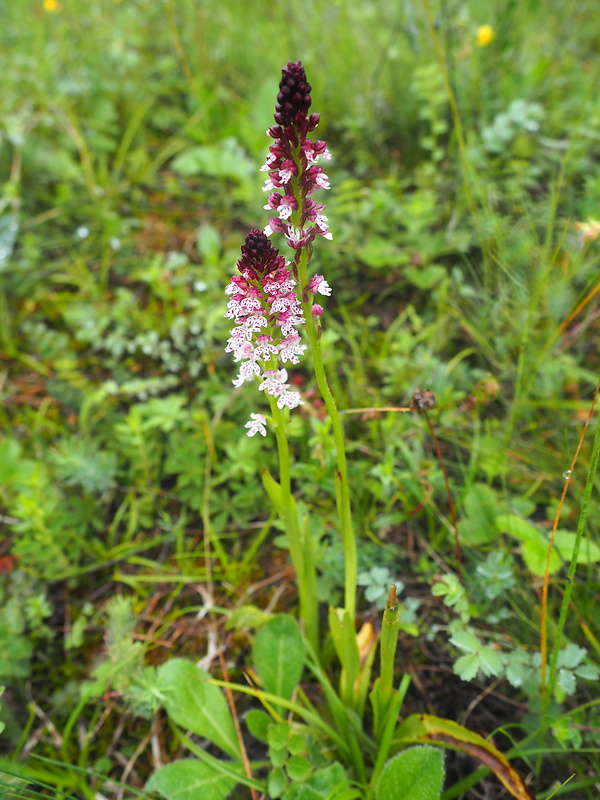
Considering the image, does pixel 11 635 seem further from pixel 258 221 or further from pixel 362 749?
pixel 258 221

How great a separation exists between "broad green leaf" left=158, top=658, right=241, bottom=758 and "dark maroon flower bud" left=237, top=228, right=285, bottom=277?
54.4 inches

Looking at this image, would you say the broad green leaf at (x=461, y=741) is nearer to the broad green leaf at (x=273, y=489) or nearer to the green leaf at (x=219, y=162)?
the broad green leaf at (x=273, y=489)

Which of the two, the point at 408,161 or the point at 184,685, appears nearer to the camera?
the point at 184,685

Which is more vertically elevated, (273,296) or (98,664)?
(273,296)

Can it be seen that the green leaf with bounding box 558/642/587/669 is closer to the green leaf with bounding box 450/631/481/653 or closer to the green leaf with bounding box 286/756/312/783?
the green leaf with bounding box 450/631/481/653

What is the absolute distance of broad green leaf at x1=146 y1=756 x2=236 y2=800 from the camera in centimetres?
170

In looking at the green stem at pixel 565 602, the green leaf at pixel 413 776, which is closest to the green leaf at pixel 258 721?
the green leaf at pixel 413 776

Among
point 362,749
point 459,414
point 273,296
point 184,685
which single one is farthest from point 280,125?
point 362,749

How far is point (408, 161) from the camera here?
3.76 metres

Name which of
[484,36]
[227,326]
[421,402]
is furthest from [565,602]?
[484,36]

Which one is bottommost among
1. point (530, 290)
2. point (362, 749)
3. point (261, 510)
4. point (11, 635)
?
point (362, 749)

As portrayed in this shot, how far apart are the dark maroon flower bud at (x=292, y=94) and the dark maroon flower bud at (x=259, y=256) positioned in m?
0.24

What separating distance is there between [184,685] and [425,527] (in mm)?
1126

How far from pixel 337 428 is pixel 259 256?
497 millimetres
